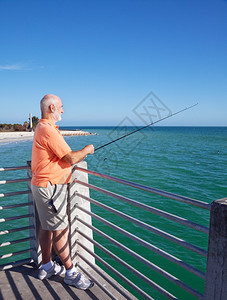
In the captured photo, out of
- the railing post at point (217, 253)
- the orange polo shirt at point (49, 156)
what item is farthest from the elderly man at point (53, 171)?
the railing post at point (217, 253)

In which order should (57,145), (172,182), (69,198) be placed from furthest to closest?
(172,182)
(69,198)
(57,145)

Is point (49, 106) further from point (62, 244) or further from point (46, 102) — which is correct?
point (62, 244)

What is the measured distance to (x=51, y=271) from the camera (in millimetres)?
2449

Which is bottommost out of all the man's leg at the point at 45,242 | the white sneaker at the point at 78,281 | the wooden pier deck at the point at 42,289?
the wooden pier deck at the point at 42,289

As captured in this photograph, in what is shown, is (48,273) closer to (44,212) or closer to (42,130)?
(44,212)

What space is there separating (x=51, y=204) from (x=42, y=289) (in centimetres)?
85

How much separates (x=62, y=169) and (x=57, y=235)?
64cm

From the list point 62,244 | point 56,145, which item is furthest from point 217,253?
point 62,244

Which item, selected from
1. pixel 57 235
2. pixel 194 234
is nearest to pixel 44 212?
pixel 57 235

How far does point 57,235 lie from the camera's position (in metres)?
2.27

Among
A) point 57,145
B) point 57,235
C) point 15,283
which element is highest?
point 57,145

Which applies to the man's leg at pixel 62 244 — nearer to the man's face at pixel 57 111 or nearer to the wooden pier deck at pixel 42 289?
the wooden pier deck at pixel 42 289

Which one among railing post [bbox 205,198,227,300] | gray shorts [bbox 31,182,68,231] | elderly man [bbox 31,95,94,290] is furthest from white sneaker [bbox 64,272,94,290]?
railing post [bbox 205,198,227,300]

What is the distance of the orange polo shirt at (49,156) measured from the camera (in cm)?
199
